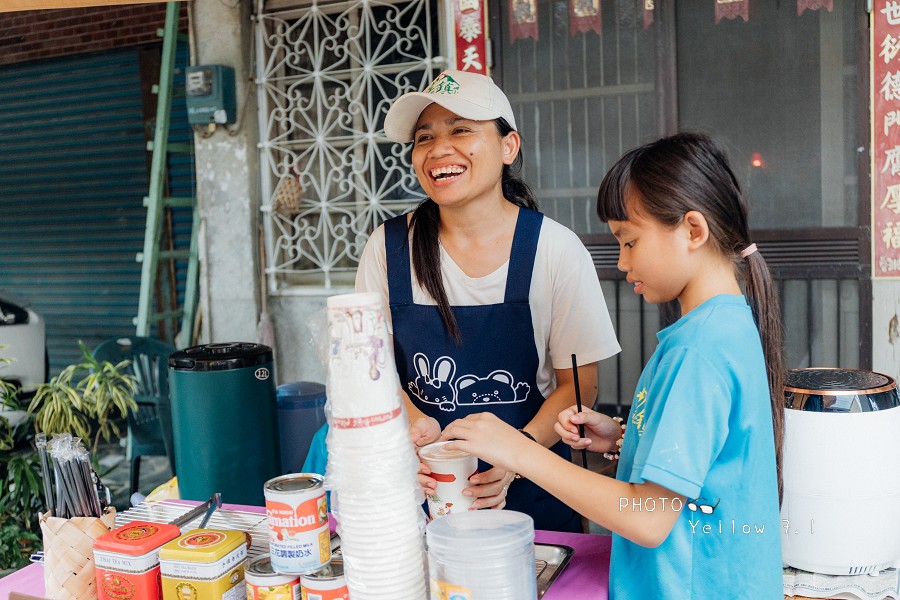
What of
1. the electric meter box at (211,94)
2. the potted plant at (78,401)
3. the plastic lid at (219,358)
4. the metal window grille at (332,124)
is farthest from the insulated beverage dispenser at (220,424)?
the electric meter box at (211,94)

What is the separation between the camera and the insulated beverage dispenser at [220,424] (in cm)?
240

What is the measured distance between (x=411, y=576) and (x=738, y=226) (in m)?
0.80

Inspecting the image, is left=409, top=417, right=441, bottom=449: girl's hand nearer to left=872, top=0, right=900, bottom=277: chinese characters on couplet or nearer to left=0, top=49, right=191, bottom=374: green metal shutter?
left=872, top=0, right=900, bottom=277: chinese characters on couplet

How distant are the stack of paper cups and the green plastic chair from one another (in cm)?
311

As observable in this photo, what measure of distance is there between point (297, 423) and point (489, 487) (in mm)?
1579

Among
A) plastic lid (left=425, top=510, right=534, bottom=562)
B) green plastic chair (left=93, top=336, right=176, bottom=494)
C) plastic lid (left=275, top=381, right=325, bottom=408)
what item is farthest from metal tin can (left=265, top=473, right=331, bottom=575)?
green plastic chair (left=93, top=336, right=176, bottom=494)

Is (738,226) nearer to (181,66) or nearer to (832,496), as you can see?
(832,496)

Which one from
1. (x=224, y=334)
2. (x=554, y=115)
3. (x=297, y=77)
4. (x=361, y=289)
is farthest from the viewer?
(x=224, y=334)

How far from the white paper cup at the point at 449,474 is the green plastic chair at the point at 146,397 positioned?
9.75 ft

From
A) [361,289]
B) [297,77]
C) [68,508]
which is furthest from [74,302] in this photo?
[68,508]

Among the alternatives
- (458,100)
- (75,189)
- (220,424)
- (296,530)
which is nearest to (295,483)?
(296,530)

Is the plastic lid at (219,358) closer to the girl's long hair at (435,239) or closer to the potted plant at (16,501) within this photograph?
the girl's long hair at (435,239)

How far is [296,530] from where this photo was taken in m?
1.23

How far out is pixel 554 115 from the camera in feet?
14.8
